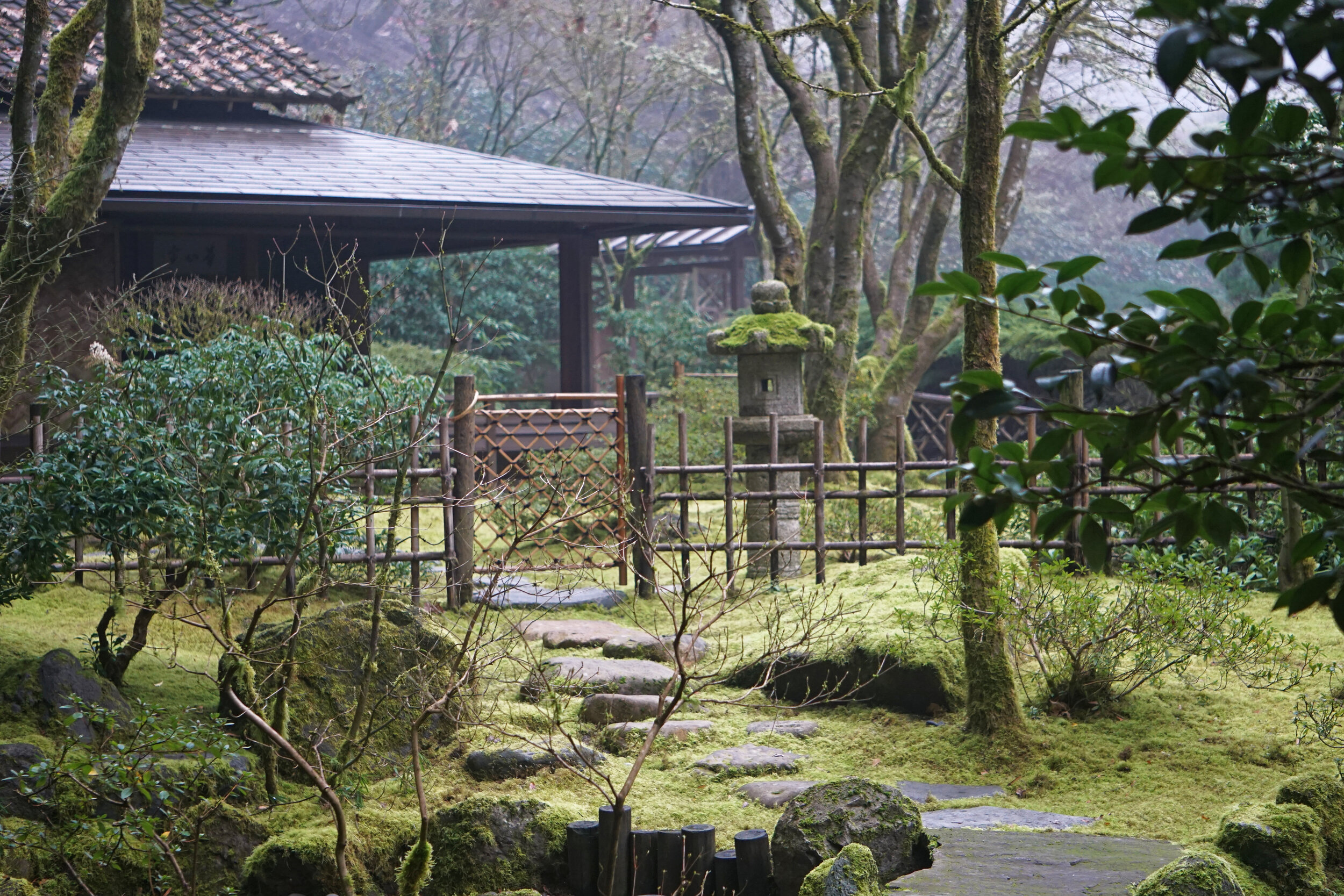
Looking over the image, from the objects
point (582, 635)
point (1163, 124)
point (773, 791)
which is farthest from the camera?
point (582, 635)

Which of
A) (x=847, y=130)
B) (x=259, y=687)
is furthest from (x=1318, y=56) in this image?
(x=847, y=130)

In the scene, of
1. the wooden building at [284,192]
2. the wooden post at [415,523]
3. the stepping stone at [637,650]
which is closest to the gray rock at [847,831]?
the stepping stone at [637,650]

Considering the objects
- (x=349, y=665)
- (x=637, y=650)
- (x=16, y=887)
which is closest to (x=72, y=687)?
(x=349, y=665)

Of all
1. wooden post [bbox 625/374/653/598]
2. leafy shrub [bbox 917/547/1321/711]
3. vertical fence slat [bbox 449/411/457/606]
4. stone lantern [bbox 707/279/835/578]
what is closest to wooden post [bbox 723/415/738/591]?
stone lantern [bbox 707/279/835/578]

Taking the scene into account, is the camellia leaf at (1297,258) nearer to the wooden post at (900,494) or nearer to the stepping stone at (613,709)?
the stepping stone at (613,709)

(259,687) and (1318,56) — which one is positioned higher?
(1318,56)

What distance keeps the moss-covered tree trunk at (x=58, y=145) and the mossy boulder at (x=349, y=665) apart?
1.87 m

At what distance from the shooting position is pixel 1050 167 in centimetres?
3469

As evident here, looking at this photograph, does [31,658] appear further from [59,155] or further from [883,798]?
[883,798]

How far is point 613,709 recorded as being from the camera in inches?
233

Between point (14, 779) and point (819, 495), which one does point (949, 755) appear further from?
point (14, 779)

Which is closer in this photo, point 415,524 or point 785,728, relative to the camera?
point 785,728

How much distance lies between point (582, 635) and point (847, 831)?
3.86 meters

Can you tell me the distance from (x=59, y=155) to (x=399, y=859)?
4.03 meters
